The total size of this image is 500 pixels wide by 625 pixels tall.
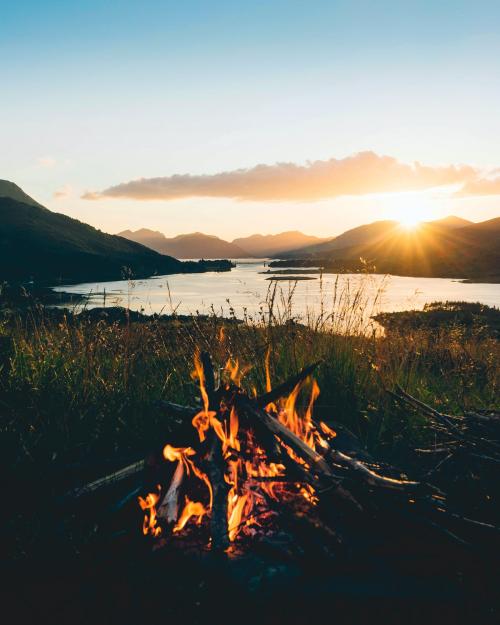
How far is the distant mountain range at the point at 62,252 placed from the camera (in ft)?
322

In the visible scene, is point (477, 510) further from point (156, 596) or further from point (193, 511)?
point (156, 596)

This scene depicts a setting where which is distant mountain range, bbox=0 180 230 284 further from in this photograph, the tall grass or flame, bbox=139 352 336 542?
flame, bbox=139 352 336 542

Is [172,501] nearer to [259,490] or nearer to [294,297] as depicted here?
[259,490]

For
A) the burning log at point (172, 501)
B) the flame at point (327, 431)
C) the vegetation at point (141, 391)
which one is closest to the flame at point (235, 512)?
the burning log at point (172, 501)

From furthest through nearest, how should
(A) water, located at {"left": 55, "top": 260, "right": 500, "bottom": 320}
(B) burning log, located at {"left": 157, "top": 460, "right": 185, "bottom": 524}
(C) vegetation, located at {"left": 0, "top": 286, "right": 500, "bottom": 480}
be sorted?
(A) water, located at {"left": 55, "top": 260, "right": 500, "bottom": 320} → (C) vegetation, located at {"left": 0, "top": 286, "right": 500, "bottom": 480} → (B) burning log, located at {"left": 157, "top": 460, "right": 185, "bottom": 524}

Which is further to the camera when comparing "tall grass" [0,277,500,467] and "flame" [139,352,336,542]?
"tall grass" [0,277,500,467]

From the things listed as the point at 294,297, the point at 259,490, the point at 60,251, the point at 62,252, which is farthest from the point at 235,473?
the point at 60,251

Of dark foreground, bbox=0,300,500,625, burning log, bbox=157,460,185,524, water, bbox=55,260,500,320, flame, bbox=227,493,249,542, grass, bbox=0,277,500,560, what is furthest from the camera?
water, bbox=55,260,500,320

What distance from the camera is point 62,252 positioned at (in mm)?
115250

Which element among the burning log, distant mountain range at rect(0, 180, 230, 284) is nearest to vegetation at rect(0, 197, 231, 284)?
distant mountain range at rect(0, 180, 230, 284)

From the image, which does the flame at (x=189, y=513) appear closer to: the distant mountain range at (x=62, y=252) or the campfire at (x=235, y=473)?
the campfire at (x=235, y=473)

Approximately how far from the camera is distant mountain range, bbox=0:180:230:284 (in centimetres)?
9812

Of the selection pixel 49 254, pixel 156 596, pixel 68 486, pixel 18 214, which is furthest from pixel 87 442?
pixel 18 214

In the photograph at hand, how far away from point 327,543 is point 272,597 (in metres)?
0.54
